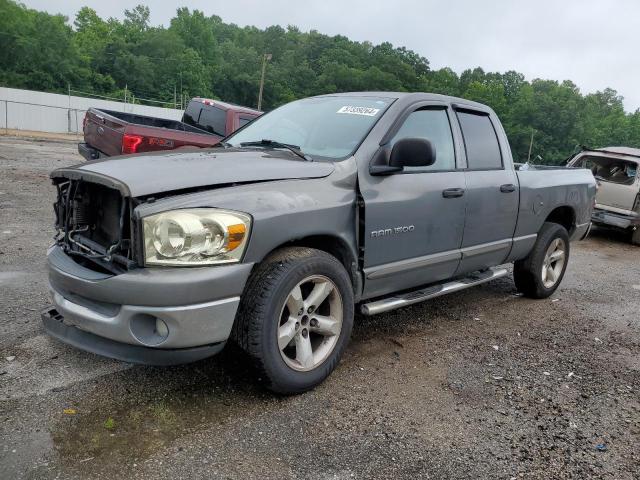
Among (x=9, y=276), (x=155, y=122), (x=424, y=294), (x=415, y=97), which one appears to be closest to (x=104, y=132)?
(x=155, y=122)

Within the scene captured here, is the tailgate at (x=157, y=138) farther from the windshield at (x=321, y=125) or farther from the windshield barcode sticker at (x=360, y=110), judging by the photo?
the windshield barcode sticker at (x=360, y=110)

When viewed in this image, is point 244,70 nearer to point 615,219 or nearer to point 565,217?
point 615,219

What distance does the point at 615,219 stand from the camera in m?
9.82

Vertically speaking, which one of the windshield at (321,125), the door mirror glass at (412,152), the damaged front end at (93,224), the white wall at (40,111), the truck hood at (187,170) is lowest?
the damaged front end at (93,224)

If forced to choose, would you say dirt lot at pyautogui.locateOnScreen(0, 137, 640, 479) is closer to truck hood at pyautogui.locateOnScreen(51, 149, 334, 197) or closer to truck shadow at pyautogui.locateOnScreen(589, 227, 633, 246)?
truck hood at pyautogui.locateOnScreen(51, 149, 334, 197)

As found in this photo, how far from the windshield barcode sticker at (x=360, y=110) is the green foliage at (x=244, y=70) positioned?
51612mm

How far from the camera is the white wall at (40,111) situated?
32125 mm

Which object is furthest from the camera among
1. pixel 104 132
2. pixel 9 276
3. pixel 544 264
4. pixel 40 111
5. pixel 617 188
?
pixel 40 111

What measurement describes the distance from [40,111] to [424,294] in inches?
1391

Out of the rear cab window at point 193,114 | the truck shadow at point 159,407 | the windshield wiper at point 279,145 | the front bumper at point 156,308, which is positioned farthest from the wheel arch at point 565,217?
the rear cab window at point 193,114

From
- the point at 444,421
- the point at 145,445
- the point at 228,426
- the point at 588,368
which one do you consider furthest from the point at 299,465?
the point at 588,368

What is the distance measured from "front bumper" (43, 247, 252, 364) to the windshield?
127 cm

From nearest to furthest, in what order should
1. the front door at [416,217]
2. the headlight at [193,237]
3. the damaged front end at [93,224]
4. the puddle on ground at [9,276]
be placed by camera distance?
the headlight at [193,237]
the damaged front end at [93,224]
the front door at [416,217]
the puddle on ground at [9,276]

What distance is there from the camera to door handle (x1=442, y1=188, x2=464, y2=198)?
12.9ft
